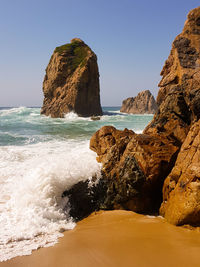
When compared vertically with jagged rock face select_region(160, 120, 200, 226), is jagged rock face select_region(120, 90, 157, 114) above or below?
above

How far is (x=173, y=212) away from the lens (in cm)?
362

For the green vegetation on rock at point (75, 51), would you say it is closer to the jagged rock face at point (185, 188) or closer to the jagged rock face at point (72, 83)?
the jagged rock face at point (72, 83)

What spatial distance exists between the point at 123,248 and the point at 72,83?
35.7 meters

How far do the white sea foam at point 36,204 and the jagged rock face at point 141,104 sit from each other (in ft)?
187

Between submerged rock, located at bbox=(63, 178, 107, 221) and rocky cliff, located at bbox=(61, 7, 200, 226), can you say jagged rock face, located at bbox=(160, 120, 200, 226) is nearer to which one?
rocky cliff, located at bbox=(61, 7, 200, 226)

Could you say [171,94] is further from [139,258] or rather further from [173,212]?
[139,258]

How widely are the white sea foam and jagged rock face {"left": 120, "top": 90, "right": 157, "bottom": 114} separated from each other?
5706 centimetres

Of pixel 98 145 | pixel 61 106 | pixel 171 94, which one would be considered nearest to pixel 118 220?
pixel 98 145

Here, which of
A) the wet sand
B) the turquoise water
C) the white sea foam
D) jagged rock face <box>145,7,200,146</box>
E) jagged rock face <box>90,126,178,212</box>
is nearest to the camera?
the wet sand

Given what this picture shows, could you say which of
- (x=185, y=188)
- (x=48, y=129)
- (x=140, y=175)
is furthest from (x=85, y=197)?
(x=48, y=129)

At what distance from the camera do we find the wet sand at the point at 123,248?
264 centimetres

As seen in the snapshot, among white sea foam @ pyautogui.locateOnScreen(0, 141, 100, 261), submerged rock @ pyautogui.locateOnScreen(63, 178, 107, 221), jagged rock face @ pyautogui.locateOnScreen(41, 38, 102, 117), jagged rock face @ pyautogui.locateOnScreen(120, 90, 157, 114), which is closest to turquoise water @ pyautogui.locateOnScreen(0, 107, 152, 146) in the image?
jagged rock face @ pyautogui.locateOnScreen(41, 38, 102, 117)

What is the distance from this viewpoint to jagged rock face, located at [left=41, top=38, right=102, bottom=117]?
119 feet

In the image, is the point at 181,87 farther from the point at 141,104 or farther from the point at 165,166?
the point at 141,104
